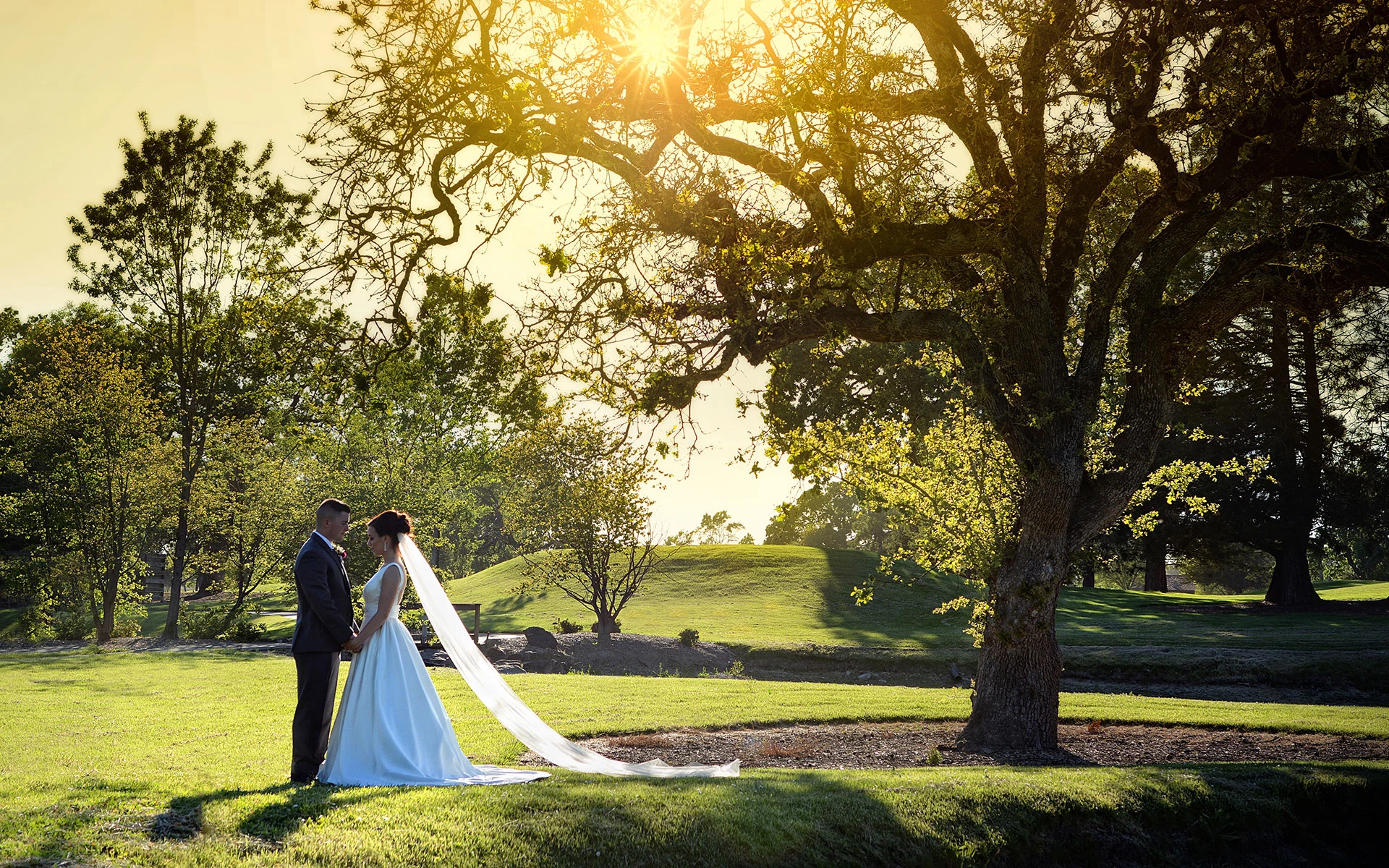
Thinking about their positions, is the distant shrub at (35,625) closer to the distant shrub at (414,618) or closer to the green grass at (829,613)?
the green grass at (829,613)

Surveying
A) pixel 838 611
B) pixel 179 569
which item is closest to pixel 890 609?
pixel 838 611

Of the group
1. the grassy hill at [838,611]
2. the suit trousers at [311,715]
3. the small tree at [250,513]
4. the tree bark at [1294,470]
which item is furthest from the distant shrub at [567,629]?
the tree bark at [1294,470]

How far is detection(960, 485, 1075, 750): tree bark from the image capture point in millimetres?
12547

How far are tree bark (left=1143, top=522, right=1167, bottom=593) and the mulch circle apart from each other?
104 feet

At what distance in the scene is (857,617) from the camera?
38.3 metres

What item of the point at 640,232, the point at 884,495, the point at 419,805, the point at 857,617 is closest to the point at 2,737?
the point at 419,805

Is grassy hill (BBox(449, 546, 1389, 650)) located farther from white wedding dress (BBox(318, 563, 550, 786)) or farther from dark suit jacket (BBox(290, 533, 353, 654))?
dark suit jacket (BBox(290, 533, 353, 654))

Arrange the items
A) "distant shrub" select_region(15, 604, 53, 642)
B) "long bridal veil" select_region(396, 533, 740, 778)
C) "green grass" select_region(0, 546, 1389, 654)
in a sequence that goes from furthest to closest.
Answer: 1. "distant shrub" select_region(15, 604, 53, 642)
2. "green grass" select_region(0, 546, 1389, 654)
3. "long bridal veil" select_region(396, 533, 740, 778)

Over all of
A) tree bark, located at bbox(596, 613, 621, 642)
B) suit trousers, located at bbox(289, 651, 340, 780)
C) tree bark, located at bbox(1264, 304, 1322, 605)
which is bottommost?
tree bark, located at bbox(596, 613, 621, 642)

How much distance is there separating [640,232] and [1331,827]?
35.9ft

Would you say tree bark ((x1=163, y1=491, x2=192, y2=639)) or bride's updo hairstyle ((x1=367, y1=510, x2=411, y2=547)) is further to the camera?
tree bark ((x1=163, y1=491, x2=192, y2=639))

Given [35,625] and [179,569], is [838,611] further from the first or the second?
[35,625]

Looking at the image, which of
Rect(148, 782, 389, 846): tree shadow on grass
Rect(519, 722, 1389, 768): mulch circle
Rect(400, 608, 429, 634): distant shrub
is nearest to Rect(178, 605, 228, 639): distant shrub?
Rect(400, 608, 429, 634): distant shrub

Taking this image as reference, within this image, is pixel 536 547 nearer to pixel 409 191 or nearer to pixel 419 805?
pixel 409 191
